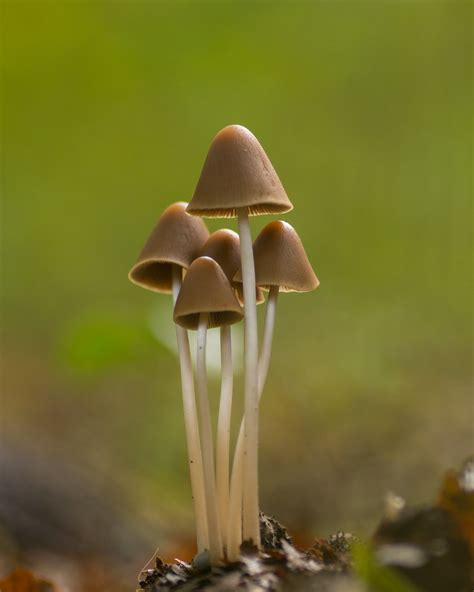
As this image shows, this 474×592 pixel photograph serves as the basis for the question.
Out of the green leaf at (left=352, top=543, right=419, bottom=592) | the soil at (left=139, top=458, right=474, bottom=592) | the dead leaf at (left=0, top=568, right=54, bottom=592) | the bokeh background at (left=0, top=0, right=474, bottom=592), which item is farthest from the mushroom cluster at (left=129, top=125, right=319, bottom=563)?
the bokeh background at (left=0, top=0, right=474, bottom=592)

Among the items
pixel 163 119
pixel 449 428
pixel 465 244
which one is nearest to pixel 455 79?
pixel 465 244

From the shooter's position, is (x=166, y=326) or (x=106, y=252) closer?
(x=166, y=326)

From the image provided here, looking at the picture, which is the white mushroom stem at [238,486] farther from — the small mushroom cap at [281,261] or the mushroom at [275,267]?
the small mushroom cap at [281,261]

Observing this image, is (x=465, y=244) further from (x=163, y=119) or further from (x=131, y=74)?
(x=131, y=74)

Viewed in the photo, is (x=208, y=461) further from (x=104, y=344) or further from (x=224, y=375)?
(x=104, y=344)

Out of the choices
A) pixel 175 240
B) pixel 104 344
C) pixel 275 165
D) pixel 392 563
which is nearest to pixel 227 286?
pixel 175 240

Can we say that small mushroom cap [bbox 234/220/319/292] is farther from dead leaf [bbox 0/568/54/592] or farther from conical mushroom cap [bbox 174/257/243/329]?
dead leaf [bbox 0/568/54/592]
